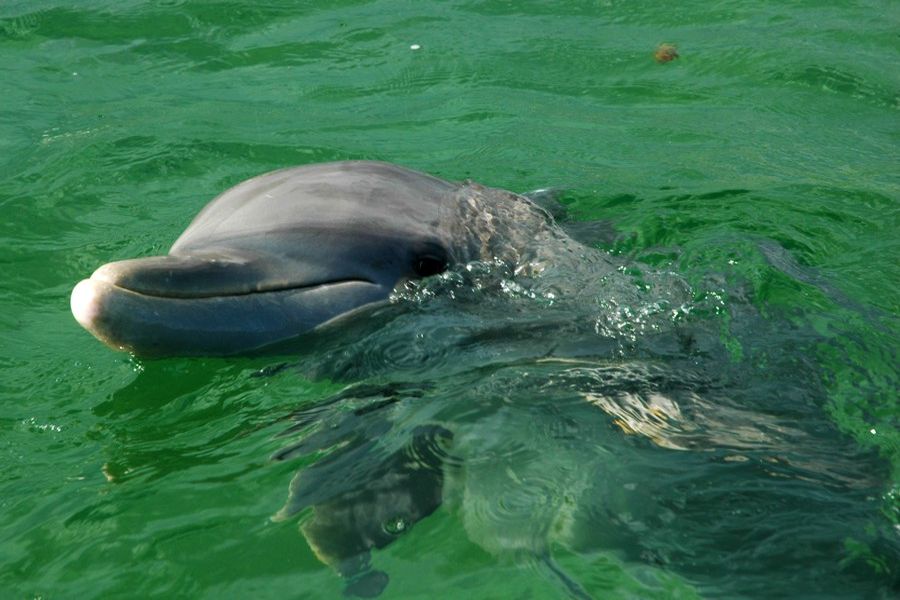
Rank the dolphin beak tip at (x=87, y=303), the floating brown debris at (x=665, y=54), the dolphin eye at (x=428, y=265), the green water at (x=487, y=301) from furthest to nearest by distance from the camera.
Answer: the floating brown debris at (x=665, y=54) < the dolphin eye at (x=428, y=265) < the dolphin beak tip at (x=87, y=303) < the green water at (x=487, y=301)

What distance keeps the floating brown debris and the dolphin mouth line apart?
21.1 ft

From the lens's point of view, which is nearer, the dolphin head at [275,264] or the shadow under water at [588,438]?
the shadow under water at [588,438]

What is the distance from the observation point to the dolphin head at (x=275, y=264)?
4398 mm

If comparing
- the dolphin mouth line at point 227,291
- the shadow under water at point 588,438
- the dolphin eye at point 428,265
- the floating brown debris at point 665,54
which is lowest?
the shadow under water at point 588,438

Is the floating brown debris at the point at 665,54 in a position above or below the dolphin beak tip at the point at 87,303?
below

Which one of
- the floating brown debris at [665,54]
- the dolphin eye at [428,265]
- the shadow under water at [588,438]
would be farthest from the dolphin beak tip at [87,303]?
the floating brown debris at [665,54]

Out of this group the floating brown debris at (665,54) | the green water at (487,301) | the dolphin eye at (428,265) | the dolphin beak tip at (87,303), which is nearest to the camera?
the green water at (487,301)

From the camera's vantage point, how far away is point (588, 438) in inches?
176

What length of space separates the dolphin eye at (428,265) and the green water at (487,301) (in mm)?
169

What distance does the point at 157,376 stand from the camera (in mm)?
5020

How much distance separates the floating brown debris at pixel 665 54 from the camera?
1062 cm

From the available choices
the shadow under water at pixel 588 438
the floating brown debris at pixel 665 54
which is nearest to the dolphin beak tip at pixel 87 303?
the shadow under water at pixel 588 438

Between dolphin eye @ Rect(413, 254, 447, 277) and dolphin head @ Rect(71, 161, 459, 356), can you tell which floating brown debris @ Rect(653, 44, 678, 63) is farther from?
dolphin eye @ Rect(413, 254, 447, 277)

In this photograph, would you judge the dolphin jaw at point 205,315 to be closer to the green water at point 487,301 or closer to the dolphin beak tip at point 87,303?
the dolphin beak tip at point 87,303
